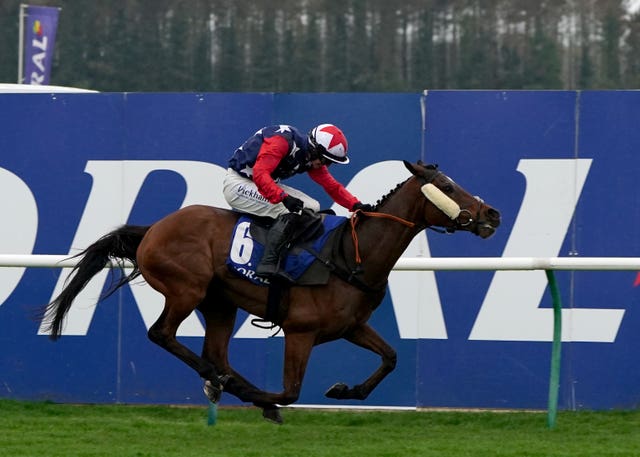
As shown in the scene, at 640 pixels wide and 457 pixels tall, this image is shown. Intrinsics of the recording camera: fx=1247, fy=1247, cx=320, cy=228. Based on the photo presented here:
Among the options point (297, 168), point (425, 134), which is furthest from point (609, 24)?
point (297, 168)

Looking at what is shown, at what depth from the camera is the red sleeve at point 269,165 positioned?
631 centimetres

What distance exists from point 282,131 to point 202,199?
137cm

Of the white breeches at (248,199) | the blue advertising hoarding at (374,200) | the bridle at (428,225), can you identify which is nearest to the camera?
the bridle at (428,225)

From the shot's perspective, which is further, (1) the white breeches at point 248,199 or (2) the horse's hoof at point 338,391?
(1) the white breeches at point 248,199

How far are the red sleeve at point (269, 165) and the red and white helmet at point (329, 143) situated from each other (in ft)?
0.54

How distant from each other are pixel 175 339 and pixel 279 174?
1.04 meters

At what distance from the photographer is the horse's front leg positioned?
6371 mm

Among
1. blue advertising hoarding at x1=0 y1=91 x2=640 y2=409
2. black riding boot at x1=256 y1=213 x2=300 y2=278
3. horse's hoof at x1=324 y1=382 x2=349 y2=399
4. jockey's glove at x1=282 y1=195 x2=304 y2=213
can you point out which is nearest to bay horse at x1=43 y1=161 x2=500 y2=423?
horse's hoof at x1=324 y1=382 x2=349 y2=399

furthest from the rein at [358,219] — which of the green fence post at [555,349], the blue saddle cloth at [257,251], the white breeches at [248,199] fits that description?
the green fence post at [555,349]

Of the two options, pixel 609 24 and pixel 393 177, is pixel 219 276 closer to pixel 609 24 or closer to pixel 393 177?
pixel 393 177

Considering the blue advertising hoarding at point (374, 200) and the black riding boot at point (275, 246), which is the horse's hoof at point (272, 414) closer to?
the black riding boot at point (275, 246)

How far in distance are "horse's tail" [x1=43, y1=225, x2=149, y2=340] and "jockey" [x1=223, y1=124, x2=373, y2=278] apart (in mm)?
596

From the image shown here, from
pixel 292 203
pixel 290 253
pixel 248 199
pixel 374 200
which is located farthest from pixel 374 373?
pixel 374 200

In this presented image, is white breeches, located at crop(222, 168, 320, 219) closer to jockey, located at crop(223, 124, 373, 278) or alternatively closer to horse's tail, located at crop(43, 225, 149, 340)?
jockey, located at crop(223, 124, 373, 278)
